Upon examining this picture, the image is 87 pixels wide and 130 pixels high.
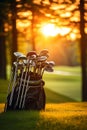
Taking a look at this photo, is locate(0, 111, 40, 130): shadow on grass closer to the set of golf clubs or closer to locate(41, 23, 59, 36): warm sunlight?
the set of golf clubs

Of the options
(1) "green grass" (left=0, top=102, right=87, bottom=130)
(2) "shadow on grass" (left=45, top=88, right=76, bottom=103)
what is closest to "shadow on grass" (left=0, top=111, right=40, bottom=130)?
(1) "green grass" (left=0, top=102, right=87, bottom=130)

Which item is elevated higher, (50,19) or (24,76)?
(50,19)

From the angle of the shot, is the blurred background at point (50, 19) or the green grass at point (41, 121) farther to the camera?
the blurred background at point (50, 19)

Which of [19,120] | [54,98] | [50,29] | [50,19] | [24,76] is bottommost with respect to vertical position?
[54,98]

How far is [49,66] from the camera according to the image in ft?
45.4

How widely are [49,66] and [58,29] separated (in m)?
21.3

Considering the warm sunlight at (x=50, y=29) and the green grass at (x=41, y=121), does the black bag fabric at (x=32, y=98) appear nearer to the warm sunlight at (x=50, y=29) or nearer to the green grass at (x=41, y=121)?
the green grass at (x=41, y=121)

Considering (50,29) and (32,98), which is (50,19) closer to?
(50,29)

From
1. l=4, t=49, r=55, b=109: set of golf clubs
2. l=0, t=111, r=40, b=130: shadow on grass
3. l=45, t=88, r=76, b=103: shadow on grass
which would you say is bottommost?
l=45, t=88, r=76, b=103: shadow on grass

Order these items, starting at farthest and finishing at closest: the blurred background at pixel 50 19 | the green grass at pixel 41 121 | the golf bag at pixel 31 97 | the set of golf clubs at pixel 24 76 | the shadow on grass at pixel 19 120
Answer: the blurred background at pixel 50 19 < the golf bag at pixel 31 97 < the set of golf clubs at pixel 24 76 < the shadow on grass at pixel 19 120 < the green grass at pixel 41 121

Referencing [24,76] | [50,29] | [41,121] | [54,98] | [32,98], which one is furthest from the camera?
[50,29]

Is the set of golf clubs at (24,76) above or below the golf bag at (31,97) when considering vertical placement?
above

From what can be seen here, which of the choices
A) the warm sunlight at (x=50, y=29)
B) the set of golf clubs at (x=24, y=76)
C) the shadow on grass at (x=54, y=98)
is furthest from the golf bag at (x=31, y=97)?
the warm sunlight at (x=50, y=29)

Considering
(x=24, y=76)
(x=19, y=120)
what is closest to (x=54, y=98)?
(x=24, y=76)
